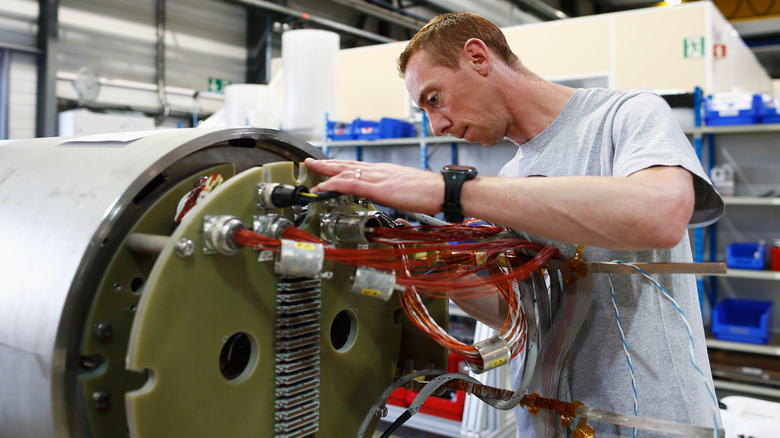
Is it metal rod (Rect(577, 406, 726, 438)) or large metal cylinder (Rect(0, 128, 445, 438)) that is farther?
metal rod (Rect(577, 406, 726, 438))

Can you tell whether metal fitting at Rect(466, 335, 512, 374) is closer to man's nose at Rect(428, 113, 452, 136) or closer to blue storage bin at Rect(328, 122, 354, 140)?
man's nose at Rect(428, 113, 452, 136)

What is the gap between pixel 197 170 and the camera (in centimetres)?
74

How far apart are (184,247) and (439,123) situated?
58cm

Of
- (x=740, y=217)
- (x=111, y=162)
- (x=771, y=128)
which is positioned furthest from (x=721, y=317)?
(x=111, y=162)

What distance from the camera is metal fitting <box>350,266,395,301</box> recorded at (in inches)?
24.8

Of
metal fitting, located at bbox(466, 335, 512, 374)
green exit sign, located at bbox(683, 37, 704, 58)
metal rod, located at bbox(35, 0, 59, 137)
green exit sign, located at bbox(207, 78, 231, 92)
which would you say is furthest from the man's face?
green exit sign, located at bbox(207, 78, 231, 92)

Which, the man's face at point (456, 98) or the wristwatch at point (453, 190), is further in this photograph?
the man's face at point (456, 98)

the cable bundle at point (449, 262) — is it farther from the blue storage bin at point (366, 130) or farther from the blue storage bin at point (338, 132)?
the blue storage bin at point (338, 132)

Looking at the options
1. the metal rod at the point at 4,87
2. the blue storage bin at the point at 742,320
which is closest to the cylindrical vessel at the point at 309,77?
the metal rod at the point at 4,87

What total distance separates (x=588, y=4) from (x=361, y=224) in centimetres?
857

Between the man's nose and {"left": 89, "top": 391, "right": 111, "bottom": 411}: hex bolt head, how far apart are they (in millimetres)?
652

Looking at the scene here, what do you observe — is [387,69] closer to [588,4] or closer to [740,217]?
[740,217]

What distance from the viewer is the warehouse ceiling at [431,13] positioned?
5.90 metres

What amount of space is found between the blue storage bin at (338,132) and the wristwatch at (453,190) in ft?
11.2
